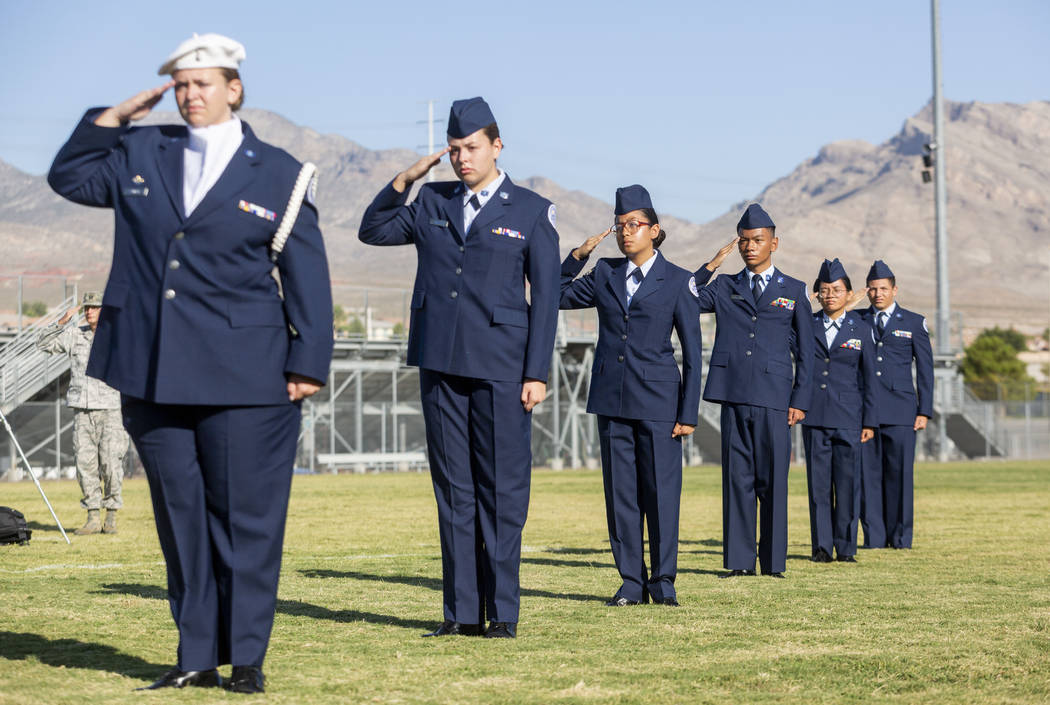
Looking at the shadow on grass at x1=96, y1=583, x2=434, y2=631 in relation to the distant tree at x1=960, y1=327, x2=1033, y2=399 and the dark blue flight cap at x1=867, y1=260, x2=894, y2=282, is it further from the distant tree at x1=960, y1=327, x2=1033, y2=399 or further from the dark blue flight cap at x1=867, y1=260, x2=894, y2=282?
the distant tree at x1=960, y1=327, x2=1033, y2=399

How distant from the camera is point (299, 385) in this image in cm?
459

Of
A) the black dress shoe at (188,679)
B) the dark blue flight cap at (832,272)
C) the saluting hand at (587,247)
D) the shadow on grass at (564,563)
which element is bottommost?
the shadow on grass at (564,563)

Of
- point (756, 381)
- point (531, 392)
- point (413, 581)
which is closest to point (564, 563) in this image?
point (413, 581)

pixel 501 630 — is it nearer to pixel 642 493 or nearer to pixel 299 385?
pixel 299 385

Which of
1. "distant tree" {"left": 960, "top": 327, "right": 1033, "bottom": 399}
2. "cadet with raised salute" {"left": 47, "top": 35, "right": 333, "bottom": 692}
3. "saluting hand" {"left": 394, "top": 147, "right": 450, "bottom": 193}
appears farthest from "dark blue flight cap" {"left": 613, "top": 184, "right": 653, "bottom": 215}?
"distant tree" {"left": 960, "top": 327, "right": 1033, "bottom": 399}

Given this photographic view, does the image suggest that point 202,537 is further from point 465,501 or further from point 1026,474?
point 1026,474

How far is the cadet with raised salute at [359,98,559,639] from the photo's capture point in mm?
6004

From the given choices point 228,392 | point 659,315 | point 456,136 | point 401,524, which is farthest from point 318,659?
point 401,524

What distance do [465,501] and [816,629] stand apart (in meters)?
1.62

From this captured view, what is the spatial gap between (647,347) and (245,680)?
12.2 ft

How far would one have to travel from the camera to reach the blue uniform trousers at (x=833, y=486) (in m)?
10.6

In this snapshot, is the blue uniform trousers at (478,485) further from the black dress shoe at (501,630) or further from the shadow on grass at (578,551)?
→ the shadow on grass at (578,551)

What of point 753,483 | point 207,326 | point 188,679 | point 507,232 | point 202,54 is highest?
point 202,54

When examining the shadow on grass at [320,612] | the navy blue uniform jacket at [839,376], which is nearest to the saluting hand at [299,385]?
the shadow on grass at [320,612]
